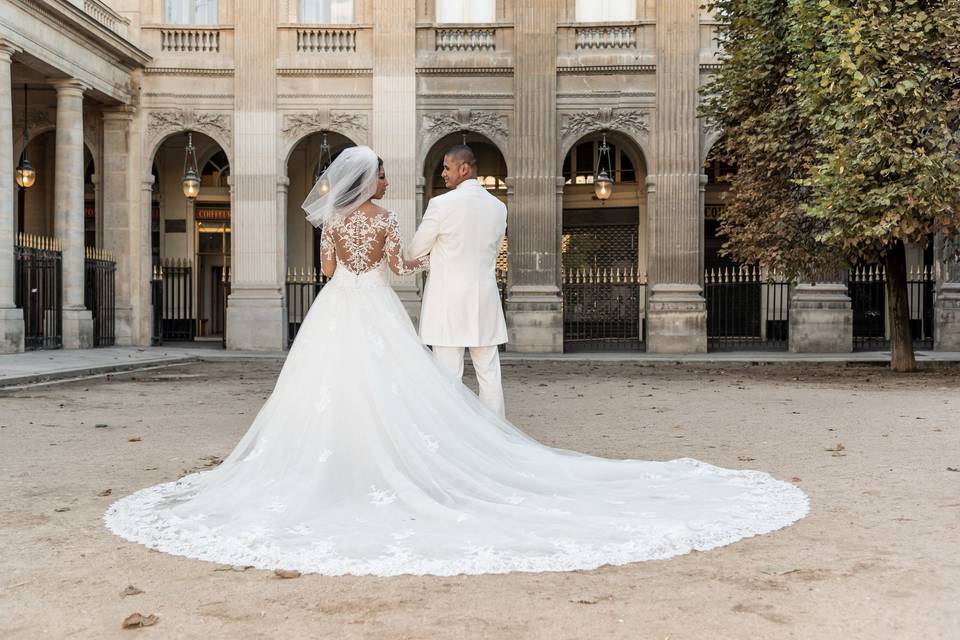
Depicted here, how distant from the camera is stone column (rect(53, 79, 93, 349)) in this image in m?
20.0

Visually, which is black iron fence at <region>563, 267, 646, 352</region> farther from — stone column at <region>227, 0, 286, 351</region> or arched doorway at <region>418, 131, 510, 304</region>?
stone column at <region>227, 0, 286, 351</region>

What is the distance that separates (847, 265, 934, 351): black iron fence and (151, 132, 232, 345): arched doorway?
54.1ft

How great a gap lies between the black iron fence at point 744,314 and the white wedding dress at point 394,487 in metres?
17.1

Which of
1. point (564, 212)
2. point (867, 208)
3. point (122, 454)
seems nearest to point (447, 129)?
point (564, 212)

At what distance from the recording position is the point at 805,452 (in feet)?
23.8

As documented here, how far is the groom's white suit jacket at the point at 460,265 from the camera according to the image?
652cm

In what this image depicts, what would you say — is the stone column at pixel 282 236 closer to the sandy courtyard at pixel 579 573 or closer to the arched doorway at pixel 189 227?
the arched doorway at pixel 189 227

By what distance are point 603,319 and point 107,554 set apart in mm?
19147

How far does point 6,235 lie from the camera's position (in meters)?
17.5

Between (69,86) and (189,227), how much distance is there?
22.8 feet

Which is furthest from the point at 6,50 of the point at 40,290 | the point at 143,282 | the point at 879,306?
the point at 879,306

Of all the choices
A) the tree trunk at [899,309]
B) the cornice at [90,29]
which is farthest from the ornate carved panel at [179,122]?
the tree trunk at [899,309]

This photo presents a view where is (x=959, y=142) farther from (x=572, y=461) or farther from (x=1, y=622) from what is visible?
(x=1, y=622)

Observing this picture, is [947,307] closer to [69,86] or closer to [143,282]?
[143,282]
